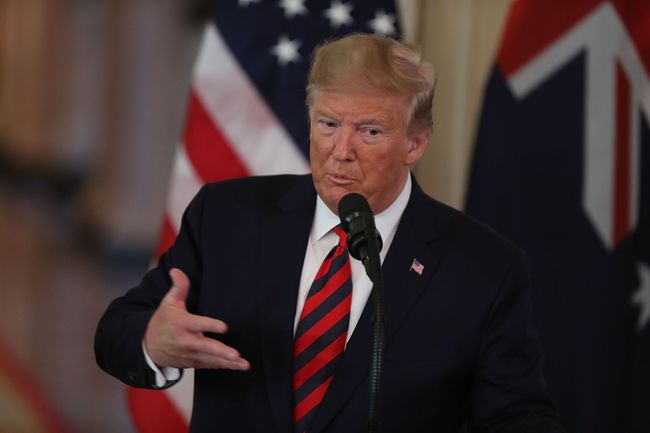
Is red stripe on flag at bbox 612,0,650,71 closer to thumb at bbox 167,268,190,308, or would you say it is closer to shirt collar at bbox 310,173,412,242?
shirt collar at bbox 310,173,412,242

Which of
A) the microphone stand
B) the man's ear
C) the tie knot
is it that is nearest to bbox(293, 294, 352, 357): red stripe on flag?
the tie knot

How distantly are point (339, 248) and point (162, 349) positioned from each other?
0.44 meters

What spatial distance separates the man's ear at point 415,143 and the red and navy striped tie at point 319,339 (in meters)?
0.27

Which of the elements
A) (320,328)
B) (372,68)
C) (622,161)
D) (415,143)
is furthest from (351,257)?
(622,161)

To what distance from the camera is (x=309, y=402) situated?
1909mm

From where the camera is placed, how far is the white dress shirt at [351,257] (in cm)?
198

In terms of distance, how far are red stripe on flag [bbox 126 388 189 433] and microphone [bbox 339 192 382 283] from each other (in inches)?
67.6

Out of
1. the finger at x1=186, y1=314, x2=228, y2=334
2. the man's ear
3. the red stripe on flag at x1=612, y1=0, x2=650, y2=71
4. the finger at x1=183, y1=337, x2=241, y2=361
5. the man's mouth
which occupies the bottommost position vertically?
the finger at x1=183, y1=337, x2=241, y2=361

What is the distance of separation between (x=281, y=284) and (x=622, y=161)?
1.69m

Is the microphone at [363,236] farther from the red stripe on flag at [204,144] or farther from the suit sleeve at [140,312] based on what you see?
the red stripe on flag at [204,144]

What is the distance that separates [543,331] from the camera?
327 centimetres

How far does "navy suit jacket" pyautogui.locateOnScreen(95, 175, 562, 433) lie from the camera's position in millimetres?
1907

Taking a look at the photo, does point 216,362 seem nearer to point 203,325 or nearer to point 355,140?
point 203,325

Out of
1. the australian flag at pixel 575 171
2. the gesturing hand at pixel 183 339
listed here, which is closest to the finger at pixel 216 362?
the gesturing hand at pixel 183 339
